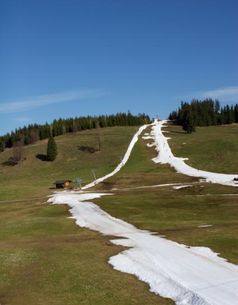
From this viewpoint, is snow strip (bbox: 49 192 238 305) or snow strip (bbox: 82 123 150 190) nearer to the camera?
snow strip (bbox: 49 192 238 305)

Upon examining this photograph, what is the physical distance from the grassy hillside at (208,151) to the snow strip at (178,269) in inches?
2644

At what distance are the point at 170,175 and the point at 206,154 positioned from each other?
1135 inches

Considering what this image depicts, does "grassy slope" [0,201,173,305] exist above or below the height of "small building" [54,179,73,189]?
above

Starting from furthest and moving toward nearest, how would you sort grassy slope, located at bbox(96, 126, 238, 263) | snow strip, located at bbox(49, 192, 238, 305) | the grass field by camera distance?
1. grassy slope, located at bbox(96, 126, 238, 263)
2. the grass field
3. snow strip, located at bbox(49, 192, 238, 305)

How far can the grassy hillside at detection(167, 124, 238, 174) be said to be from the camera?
102m

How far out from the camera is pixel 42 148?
16250 centimetres

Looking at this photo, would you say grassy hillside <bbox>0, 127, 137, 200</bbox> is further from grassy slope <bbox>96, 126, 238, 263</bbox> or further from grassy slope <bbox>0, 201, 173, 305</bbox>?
grassy slope <bbox>0, 201, 173, 305</bbox>

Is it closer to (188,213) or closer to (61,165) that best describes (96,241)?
(188,213)

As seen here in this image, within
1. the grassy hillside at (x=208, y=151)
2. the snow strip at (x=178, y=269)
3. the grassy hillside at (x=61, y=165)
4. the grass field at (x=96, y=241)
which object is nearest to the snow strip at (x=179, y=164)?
the grassy hillside at (x=208, y=151)

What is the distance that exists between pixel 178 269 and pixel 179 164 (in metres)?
89.5

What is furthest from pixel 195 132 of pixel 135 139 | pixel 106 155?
pixel 106 155

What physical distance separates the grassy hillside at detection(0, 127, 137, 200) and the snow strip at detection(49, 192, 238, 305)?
62.3 meters

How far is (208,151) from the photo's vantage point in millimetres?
123625

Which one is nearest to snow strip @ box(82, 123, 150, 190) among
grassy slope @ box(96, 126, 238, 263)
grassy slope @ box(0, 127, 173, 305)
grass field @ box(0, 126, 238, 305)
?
grass field @ box(0, 126, 238, 305)
